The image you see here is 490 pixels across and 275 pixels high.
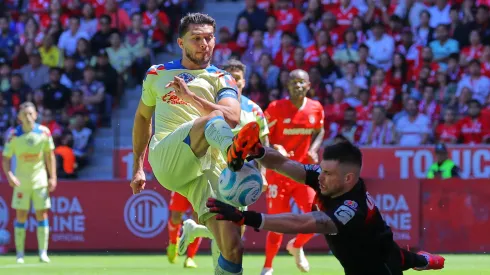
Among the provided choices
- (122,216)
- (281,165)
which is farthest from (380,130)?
(281,165)

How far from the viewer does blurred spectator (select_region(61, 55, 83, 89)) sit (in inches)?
846

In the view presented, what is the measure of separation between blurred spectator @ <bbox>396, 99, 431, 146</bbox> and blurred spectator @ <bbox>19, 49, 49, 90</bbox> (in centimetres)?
824

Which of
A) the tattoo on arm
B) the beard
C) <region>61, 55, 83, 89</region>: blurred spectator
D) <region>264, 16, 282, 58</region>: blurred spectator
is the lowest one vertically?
the tattoo on arm

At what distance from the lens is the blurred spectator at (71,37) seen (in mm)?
22172

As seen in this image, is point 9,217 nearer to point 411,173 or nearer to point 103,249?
point 103,249

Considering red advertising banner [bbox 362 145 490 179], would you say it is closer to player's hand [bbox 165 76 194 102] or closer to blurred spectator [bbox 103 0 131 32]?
blurred spectator [bbox 103 0 131 32]

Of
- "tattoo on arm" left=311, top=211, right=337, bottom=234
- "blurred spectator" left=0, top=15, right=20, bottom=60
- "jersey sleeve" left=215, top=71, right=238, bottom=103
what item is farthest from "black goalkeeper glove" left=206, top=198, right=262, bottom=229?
"blurred spectator" left=0, top=15, right=20, bottom=60

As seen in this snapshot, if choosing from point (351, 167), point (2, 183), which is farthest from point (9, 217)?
point (351, 167)

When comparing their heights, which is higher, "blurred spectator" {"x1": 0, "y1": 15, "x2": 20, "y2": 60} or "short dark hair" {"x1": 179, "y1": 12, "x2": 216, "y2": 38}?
"blurred spectator" {"x1": 0, "y1": 15, "x2": 20, "y2": 60}

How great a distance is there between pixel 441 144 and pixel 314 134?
14.3 ft

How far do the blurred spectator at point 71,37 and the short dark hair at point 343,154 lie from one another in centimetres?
1592

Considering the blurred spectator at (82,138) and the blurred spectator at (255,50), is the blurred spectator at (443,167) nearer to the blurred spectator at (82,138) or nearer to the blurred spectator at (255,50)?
the blurred spectator at (255,50)

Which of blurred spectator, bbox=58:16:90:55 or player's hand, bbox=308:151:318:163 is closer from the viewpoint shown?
player's hand, bbox=308:151:318:163

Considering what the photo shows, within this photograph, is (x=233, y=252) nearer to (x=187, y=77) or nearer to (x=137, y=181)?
(x=137, y=181)
